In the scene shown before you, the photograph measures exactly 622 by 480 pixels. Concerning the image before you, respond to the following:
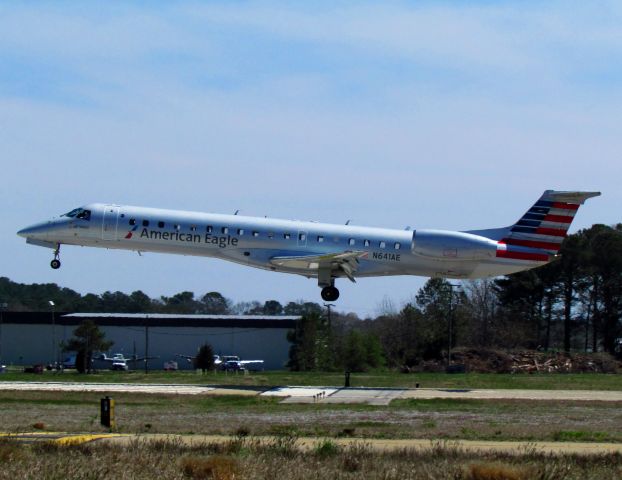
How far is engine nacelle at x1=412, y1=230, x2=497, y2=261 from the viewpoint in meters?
41.1

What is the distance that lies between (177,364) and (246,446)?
211 ft

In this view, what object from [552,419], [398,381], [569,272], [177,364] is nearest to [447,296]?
[569,272]

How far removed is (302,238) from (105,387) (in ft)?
31.2

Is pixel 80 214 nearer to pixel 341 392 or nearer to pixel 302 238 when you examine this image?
pixel 302 238

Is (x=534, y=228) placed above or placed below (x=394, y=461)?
above

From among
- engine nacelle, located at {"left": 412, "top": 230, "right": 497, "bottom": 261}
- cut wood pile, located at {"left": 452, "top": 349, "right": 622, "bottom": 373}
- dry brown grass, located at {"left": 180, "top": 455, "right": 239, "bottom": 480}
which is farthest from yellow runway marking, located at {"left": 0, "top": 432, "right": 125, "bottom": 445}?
cut wood pile, located at {"left": 452, "top": 349, "right": 622, "bottom": 373}

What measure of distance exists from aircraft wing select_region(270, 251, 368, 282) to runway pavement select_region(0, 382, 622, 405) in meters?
4.77

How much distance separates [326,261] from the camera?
40219mm

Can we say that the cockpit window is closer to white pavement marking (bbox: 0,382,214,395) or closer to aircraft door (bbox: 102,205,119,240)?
aircraft door (bbox: 102,205,119,240)

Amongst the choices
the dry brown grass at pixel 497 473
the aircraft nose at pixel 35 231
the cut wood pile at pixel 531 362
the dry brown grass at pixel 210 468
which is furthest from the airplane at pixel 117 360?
the dry brown grass at pixel 497 473

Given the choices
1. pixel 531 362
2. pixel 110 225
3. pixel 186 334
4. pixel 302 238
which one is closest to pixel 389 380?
pixel 302 238

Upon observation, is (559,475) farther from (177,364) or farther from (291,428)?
(177,364)

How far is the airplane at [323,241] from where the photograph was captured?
40062 mm

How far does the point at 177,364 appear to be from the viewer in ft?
269
